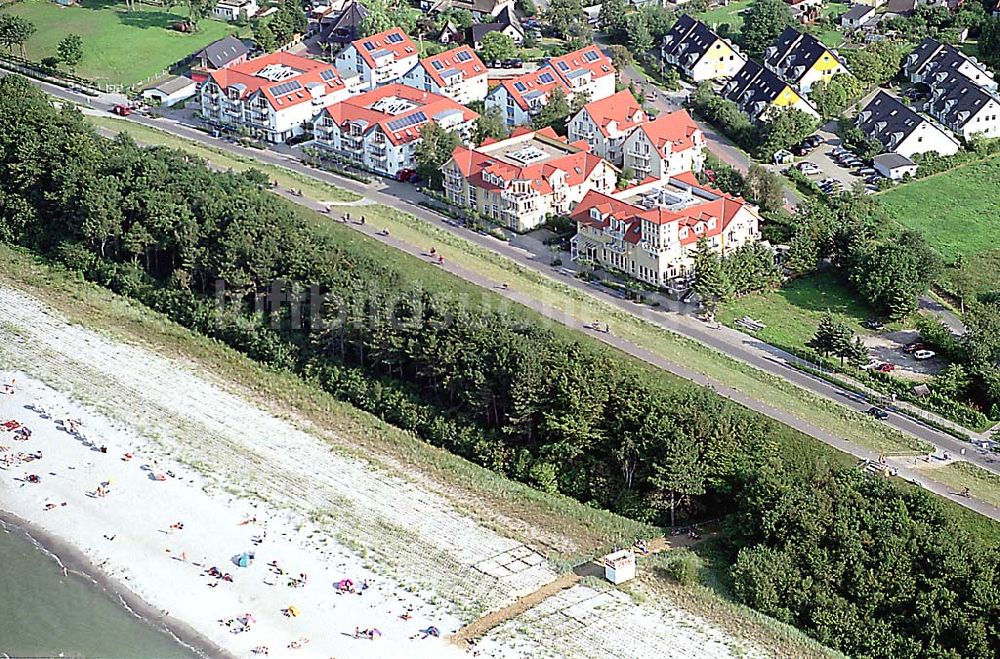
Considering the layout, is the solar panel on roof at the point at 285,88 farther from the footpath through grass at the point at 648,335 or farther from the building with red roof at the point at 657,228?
the building with red roof at the point at 657,228

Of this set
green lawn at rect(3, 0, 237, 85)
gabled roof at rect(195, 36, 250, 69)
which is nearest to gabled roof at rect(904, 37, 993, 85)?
gabled roof at rect(195, 36, 250, 69)

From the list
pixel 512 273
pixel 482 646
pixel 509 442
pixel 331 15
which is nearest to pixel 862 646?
pixel 482 646

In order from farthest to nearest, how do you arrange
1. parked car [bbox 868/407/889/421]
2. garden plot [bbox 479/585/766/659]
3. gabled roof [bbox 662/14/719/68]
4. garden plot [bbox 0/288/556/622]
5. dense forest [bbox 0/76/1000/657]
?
gabled roof [bbox 662/14/719/68], parked car [bbox 868/407/889/421], garden plot [bbox 0/288/556/622], dense forest [bbox 0/76/1000/657], garden plot [bbox 479/585/766/659]

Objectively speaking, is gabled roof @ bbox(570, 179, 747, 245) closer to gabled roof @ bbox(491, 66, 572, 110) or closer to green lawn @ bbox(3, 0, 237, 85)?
gabled roof @ bbox(491, 66, 572, 110)

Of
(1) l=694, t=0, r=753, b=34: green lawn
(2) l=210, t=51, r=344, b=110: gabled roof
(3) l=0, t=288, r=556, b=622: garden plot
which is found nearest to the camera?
(3) l=0, t=288, r=556, b=622: garden plot

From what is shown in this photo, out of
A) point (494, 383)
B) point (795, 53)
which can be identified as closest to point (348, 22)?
point (795, 53)

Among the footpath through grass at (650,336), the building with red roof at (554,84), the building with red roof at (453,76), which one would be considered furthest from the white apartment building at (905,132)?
the footpath through grass at (650,336)

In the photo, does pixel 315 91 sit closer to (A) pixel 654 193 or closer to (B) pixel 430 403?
(A) pixel 654 193

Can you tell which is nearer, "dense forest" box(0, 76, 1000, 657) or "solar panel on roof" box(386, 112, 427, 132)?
"dense forest" box(0, 76, 1000, 657)
